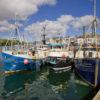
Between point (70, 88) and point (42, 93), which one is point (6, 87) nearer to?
point (42, 93)

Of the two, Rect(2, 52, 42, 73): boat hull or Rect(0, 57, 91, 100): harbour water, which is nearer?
Rect(0, 57, 91, 100): harbour water

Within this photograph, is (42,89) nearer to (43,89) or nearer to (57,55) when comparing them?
(43,89)

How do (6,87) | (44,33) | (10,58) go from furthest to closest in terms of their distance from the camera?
(44,33), (10,58), (6,87)

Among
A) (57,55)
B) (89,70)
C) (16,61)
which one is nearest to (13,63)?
(16,61)

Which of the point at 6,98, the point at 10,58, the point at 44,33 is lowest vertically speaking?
the point at 6,98

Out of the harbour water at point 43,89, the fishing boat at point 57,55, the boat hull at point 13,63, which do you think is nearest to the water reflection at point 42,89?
the harbour water at point 43,89

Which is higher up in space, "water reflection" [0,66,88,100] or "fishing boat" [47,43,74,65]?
"fishing boat" [47,43,74,65]

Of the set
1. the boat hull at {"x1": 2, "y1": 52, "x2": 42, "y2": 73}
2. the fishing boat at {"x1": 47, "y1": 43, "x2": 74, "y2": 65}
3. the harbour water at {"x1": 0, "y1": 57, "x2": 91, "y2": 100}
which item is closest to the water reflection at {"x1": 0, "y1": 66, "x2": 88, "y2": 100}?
the harbour water at {"x1": 0, "y1": 57, "x2": 91, "y2": 100}

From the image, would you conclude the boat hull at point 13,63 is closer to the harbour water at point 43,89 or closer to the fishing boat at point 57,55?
the harbour water at point 43,89

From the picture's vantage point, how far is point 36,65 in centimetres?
4119

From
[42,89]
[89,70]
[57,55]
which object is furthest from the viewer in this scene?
[57,55]

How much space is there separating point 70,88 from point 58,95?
11.1ft

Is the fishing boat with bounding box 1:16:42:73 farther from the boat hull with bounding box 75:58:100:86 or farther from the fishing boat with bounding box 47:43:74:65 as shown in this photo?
the boat hull with bounding box 75:58:100:86

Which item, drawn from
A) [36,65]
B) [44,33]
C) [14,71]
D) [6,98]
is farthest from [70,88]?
[44,33]
